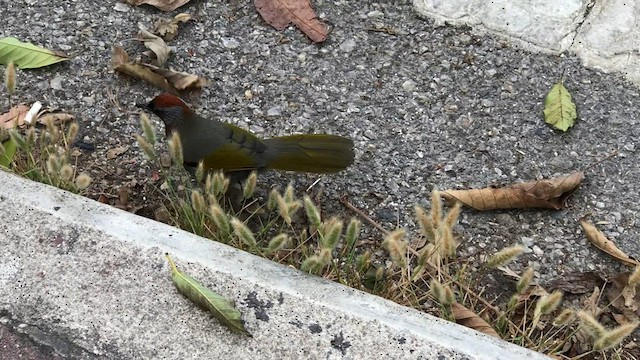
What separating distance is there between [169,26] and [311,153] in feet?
3.67

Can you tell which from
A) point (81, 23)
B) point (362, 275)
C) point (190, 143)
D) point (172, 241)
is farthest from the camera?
point (81, 23)

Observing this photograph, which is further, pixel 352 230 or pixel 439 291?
pixel 352 230

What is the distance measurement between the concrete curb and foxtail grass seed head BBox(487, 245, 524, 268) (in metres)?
0.30

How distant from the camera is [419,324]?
226 cm

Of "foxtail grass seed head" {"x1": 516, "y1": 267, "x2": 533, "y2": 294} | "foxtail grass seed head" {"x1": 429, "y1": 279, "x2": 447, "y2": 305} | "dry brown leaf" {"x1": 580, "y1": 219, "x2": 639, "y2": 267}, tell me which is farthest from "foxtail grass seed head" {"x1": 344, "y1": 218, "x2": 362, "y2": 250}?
"dry brown leaf" {"x1": 580, "y1": 219, "x2": 639, "y2": 267}

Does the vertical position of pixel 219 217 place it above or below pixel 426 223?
below

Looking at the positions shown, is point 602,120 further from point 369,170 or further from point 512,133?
point 369,170

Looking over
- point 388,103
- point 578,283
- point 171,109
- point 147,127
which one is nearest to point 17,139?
point 147,127

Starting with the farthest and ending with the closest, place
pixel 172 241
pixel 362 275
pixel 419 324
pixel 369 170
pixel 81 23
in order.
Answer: pixel 81 23, pixel 369 170, pixel 362 275, pixel 172 241, pixel 419 324

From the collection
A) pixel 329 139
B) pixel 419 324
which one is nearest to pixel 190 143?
pixel 329 139

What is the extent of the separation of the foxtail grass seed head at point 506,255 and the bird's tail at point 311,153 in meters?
0.72

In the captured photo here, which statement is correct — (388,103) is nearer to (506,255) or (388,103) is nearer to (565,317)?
(506,255)

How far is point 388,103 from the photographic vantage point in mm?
3441

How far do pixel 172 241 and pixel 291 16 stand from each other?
165cm
